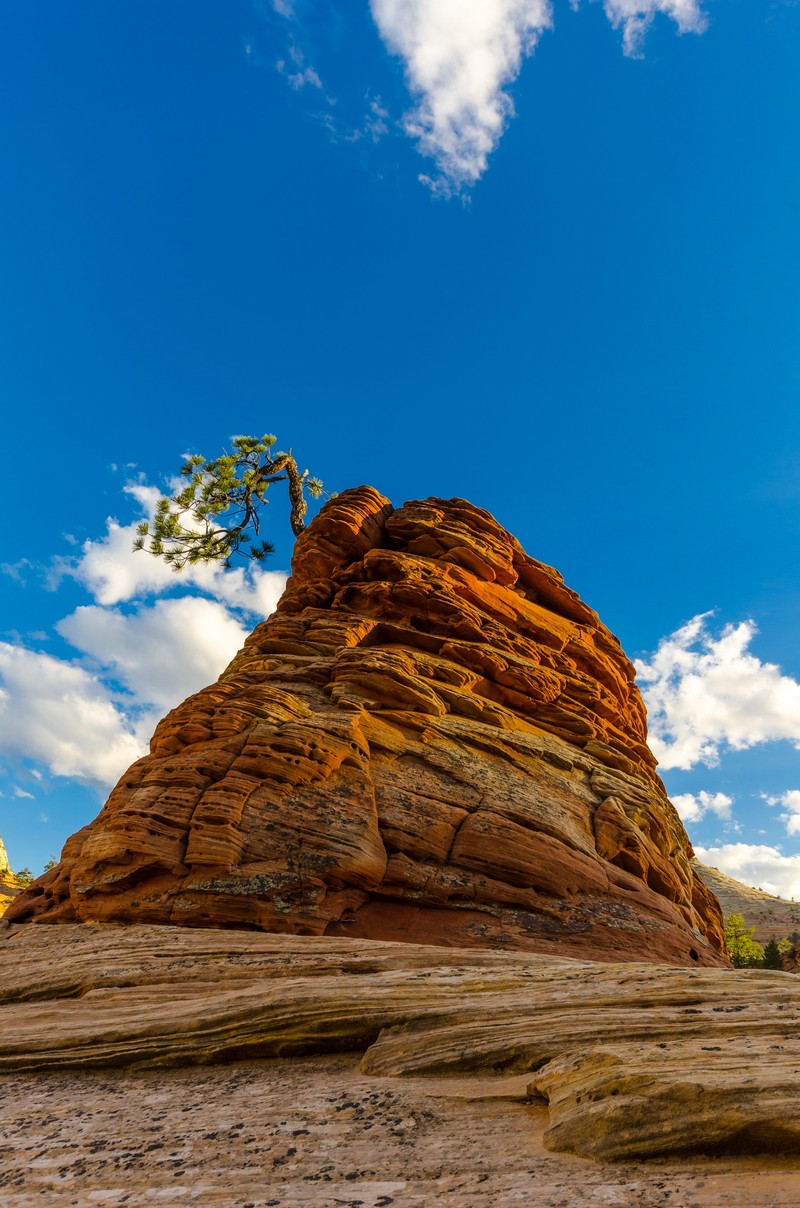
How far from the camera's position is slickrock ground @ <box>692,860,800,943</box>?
249 feet

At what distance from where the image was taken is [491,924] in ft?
53.8

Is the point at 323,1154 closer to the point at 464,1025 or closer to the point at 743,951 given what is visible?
the point at 464,1025

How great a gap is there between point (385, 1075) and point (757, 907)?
322ft

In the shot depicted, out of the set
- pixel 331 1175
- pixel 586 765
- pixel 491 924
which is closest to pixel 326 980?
pixel 331 1175

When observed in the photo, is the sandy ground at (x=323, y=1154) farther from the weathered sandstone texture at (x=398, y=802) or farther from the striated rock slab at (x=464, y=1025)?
the weathered sandstone texture at (x=398, y=802)

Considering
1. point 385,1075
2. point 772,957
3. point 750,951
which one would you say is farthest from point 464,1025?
point 750,951

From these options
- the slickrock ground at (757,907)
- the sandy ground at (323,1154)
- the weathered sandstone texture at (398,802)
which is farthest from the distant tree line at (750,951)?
the sandy ground at (323,1154)

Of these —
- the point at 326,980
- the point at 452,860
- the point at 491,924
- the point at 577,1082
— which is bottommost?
the point at 577,1082

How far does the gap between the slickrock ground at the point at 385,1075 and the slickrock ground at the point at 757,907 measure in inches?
2956

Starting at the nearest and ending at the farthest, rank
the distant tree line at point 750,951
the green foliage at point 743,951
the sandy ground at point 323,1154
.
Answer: the sandy ground at point 323,1154 < the distant tree line at point 750,951 < the green foliage at point 743,951

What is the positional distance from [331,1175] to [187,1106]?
3.00 m

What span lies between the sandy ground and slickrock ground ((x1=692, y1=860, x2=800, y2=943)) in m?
77.8

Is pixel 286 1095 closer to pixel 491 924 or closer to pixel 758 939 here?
pixel 491 924

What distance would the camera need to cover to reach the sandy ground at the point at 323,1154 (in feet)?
17.5
